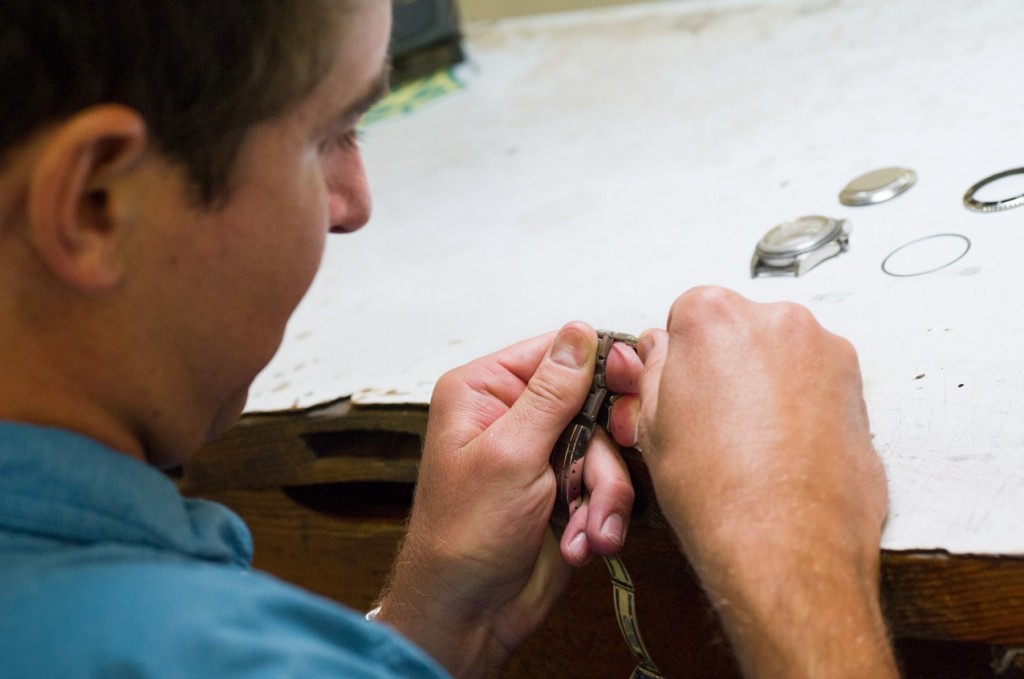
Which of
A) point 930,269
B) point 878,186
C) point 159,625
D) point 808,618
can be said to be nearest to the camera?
point 159,625

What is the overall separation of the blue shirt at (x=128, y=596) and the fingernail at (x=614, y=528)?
7.0 inches

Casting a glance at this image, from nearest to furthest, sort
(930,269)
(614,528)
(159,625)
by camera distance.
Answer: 1. (159,625)
2. (614,528)
3. (930,269)

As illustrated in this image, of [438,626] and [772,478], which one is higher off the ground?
[772,478]

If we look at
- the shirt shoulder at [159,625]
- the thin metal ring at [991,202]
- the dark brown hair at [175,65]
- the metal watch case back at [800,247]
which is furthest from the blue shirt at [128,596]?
the thin metal ring at [991,202]

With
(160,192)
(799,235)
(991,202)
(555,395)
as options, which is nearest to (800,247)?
(799,235)

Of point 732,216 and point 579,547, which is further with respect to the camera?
point 732,216

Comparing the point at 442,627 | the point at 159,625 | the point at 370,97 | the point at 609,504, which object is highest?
the point at 370,97

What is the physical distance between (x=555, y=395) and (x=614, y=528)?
0.09m

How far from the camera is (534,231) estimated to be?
1.03 metres

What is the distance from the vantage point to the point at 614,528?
2.18 feet

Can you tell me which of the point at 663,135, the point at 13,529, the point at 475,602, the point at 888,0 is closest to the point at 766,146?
the point at 663,135

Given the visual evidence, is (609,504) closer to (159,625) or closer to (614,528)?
(614,528)

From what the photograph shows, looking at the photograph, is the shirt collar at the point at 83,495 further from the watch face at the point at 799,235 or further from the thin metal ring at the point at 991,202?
the thin metal ring at the point at 991,202

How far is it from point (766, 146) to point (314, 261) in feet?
1.92
